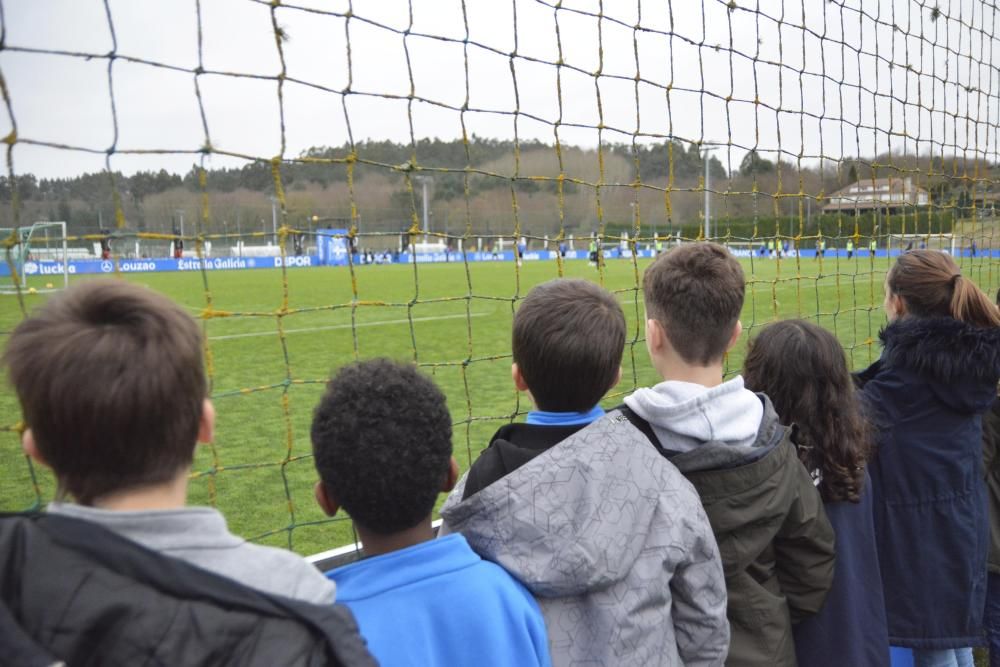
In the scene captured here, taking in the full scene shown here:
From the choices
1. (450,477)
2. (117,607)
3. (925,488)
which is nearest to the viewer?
(117,607)

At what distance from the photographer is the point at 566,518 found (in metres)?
1.33

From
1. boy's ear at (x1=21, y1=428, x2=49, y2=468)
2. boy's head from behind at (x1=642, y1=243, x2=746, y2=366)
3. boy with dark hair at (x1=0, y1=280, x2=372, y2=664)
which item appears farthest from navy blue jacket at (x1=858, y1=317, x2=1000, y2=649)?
boy's ear at (x1=21, y1=428, x2=49, y2=468)

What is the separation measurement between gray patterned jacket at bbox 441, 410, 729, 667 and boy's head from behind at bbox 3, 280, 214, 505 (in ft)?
1.74

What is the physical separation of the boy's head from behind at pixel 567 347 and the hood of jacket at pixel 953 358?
1.23m

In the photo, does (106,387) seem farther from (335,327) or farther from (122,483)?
(335,327)

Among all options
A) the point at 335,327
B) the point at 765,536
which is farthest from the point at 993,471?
the point at 335,327

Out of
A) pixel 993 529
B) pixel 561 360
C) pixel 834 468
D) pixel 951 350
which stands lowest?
pixel 993 529

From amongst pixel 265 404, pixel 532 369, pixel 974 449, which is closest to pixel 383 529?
pixel 532 369

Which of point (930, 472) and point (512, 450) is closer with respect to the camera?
point (512, 450)

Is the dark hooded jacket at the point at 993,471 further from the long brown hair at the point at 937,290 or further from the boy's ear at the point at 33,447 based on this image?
the boy's ear at the point at 33,447

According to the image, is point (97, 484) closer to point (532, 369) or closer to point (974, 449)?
point (532, 369)

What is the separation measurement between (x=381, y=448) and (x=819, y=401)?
1.27m

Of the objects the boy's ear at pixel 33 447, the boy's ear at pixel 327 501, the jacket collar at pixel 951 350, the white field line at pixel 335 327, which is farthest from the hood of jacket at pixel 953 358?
the white field line at pixel 335 327

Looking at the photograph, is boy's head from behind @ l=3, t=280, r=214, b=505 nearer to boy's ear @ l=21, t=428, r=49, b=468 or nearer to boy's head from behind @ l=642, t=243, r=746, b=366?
boy's ear @ l=21, t=428, r=49, b=468
